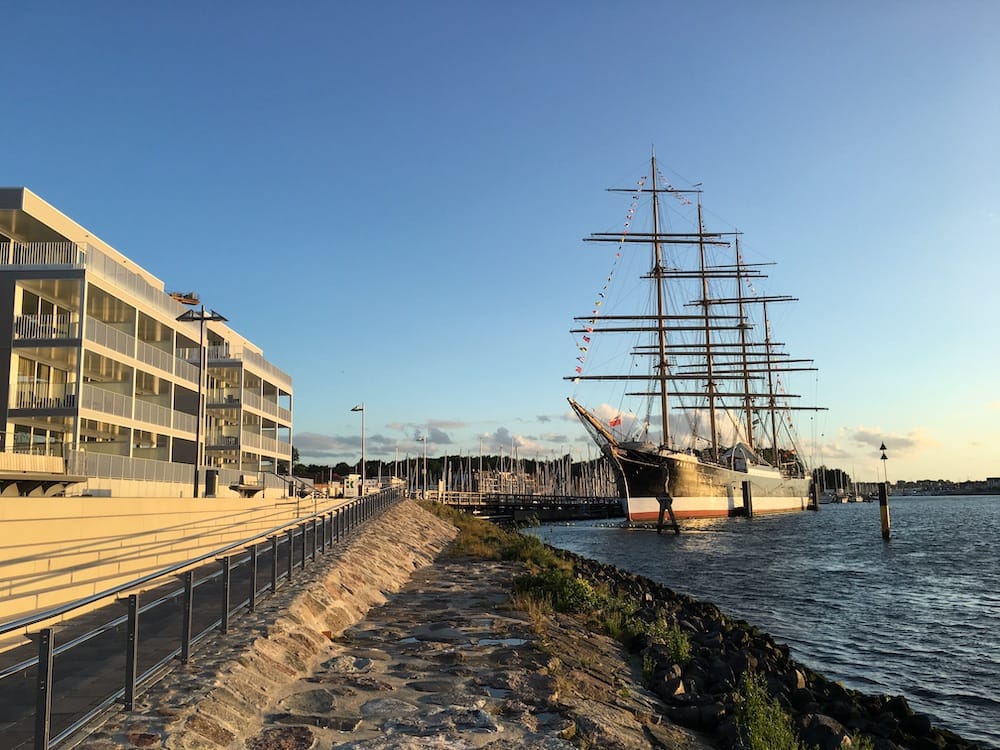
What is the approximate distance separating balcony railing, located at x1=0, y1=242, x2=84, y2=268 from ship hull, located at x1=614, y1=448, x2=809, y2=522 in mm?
48322

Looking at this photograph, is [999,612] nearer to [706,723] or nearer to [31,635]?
[706,723]

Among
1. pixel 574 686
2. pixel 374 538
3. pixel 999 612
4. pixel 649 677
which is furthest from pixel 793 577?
pixel 574 686

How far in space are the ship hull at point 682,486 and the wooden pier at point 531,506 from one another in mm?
7301

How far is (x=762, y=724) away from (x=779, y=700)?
295 centimetres

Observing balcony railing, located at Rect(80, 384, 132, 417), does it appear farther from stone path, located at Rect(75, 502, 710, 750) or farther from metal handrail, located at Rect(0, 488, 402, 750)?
stone path, located at Rect(75, 502, 710, 750)

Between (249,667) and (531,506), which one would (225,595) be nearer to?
(249,667)

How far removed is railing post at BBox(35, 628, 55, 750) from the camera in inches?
209

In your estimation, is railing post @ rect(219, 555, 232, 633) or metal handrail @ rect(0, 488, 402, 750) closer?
metal handrail @ rect(0, 488, 402, 750)

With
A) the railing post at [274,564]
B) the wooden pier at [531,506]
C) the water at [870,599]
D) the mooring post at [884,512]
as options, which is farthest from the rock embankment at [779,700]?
the wooden pier at [531,506]

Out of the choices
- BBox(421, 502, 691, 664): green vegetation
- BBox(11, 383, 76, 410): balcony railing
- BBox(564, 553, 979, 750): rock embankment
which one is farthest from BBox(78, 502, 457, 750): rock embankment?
BBox(11, 383, 76, 410): balcony railing

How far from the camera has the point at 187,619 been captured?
26.3 ft

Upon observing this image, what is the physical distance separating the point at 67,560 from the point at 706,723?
10.8 metres

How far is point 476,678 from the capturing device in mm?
8914

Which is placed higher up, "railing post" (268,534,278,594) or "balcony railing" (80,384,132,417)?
"balcony railing" (80,384,132,417)
